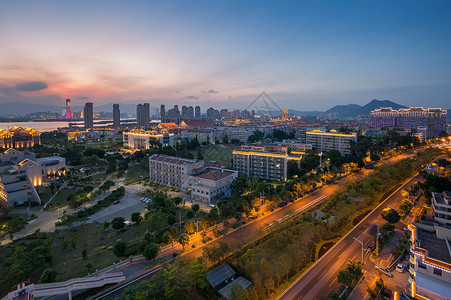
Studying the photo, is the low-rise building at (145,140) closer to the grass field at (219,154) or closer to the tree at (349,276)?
the grass field at (219,154)

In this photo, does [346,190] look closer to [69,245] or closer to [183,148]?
[69,245]

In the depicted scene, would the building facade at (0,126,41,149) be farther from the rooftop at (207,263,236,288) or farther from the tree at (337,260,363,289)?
the tree at (337,260,363,289)

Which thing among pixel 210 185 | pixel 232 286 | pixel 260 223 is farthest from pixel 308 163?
pixel 232 286

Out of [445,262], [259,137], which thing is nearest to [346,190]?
[445,262]

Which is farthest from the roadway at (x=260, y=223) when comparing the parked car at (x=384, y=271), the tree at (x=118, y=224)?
the tree at (x=118, y=224)

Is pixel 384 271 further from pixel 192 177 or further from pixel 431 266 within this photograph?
pixel 192 177

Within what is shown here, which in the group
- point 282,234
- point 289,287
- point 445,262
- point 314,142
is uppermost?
point 314,142

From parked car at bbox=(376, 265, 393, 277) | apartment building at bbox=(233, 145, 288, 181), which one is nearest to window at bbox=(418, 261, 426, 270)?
parked car at bbox=(376, 265, 393, 277)
